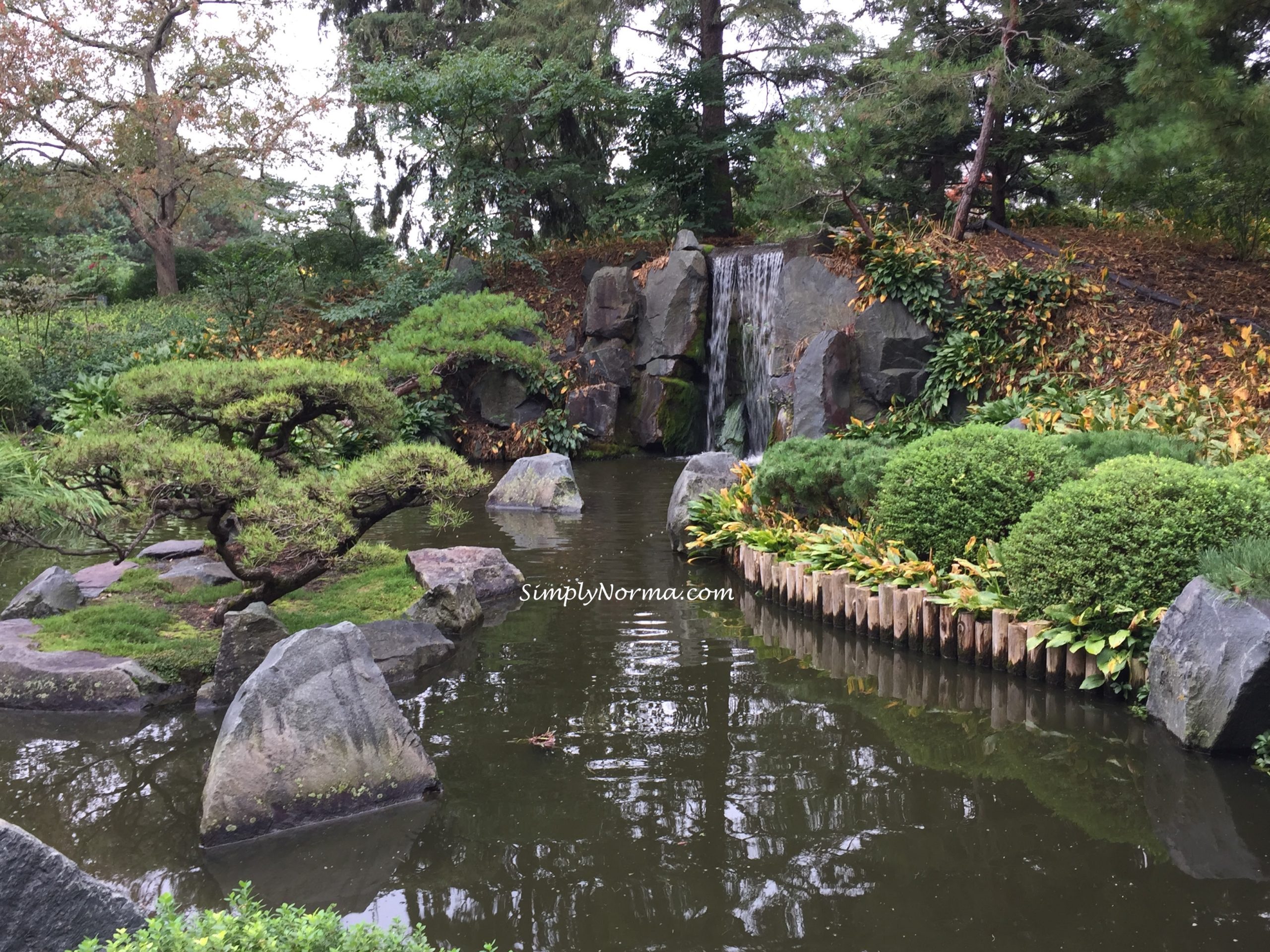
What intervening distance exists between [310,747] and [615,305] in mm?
12784

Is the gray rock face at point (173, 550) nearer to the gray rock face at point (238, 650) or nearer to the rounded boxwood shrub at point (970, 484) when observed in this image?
the gray rock face at point (238, 650)

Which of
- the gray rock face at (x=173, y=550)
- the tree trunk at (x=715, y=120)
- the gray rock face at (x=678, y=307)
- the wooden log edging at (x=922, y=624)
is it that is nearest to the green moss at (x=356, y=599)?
the gray rock face at (x=173, y=550)

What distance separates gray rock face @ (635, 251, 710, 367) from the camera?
1566 centimetres

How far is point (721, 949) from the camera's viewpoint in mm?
3178

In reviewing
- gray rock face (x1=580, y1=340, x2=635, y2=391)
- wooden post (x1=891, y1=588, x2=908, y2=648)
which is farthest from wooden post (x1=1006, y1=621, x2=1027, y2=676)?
gray rock face (x1=580, y1=340, x2=635, y2=391)

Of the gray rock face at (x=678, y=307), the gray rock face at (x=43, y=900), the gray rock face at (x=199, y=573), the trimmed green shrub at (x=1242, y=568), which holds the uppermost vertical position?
the gray rock face at (x=678, y=307)

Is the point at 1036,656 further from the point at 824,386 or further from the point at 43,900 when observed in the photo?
the point at 824,386

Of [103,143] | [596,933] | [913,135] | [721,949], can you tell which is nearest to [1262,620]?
[721,949]

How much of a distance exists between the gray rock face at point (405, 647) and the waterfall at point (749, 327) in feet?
28.1

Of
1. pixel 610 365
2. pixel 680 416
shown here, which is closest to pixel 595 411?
pixel 610 365

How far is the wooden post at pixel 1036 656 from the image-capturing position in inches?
217

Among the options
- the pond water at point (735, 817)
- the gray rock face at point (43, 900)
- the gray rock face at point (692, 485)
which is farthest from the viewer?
the gray rock face at point (692, 485)

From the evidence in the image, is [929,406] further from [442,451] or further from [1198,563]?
[442,451]

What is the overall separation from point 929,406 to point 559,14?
1134 centimetres
